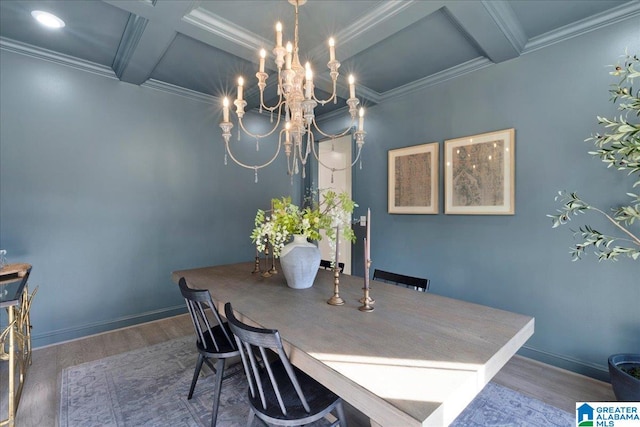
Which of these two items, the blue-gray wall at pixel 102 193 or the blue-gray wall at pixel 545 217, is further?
the blue-gray wall at pixel 102 193

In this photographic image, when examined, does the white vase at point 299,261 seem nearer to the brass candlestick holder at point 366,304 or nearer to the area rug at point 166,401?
the brass candlestick holder at point 366,304

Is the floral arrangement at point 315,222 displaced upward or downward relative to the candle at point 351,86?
downward

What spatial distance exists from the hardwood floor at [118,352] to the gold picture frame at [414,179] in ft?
5.11

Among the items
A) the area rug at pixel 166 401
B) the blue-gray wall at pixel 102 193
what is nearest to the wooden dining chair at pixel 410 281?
the area rug at pixel 166 401

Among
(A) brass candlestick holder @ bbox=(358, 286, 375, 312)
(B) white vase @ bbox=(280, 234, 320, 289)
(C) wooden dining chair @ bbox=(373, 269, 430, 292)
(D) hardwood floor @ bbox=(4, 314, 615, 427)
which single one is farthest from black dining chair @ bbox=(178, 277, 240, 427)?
(C) wooden dining chair @ bbox=(373, 269, 430, 292)

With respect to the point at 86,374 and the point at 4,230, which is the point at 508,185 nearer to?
the point at 86,374

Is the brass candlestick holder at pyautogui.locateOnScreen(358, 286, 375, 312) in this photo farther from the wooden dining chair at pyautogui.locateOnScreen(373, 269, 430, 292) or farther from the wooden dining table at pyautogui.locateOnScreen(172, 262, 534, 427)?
the wooden dining chair at pyautogui.locateOnScreen(373, 269, 430, 292)

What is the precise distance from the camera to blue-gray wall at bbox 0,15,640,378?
86.0 inches

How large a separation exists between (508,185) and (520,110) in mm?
648

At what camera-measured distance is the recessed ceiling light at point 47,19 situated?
6.88 ft

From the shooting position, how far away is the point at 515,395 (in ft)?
6.46

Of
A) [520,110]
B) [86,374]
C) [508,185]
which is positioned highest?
[520,110]

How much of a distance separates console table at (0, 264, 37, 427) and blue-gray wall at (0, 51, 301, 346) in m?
0.49

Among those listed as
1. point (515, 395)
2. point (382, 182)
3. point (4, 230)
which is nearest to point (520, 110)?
point (382, 182)
